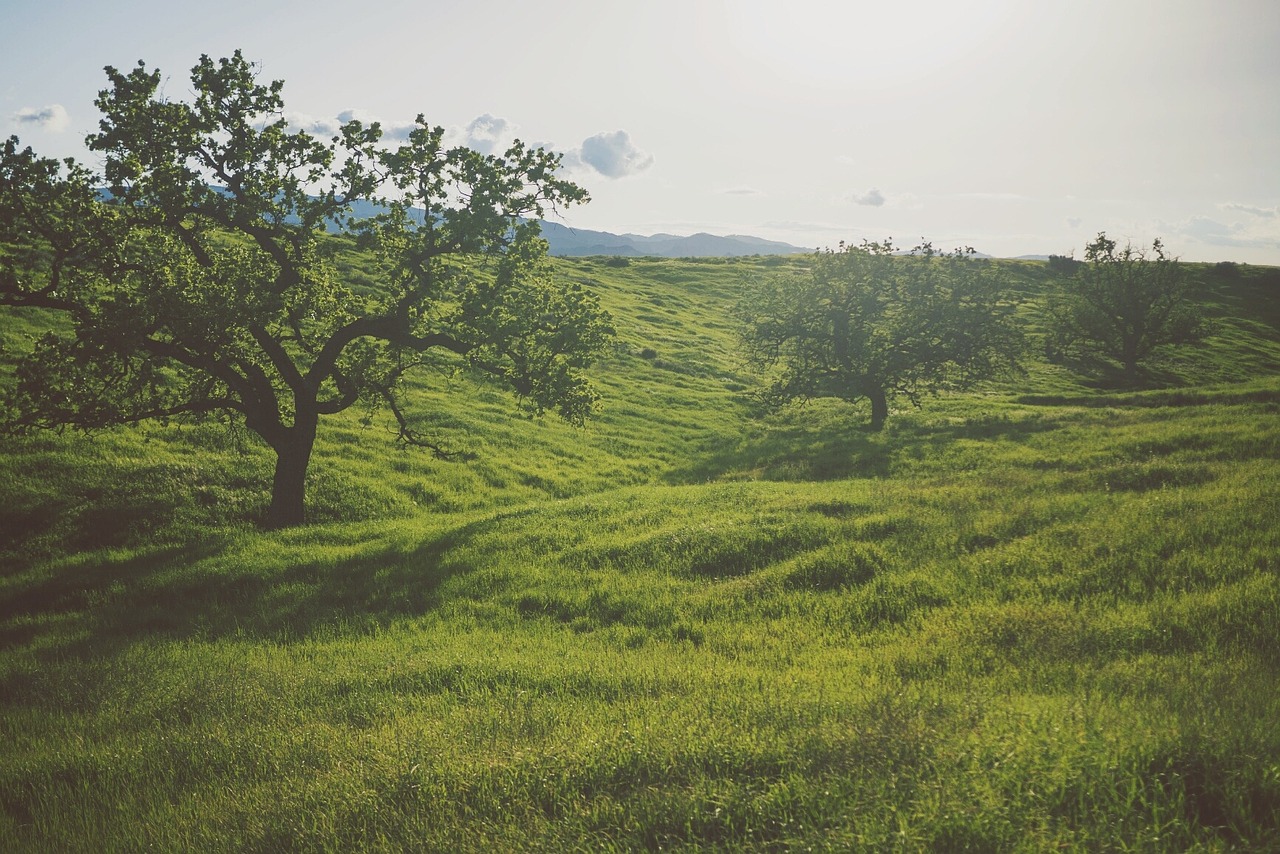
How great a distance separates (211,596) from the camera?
15188mm

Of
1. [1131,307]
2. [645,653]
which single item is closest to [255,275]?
[645,653]

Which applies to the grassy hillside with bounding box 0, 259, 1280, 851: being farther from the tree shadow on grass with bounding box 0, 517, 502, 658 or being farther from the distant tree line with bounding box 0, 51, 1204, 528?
the distant tree line with bounding box 0, 51, 1204, 528

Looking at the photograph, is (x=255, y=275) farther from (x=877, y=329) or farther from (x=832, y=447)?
(x=877, y=329)

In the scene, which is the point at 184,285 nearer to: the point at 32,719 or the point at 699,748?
the point at 32,719

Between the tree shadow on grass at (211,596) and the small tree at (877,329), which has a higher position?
the small tree at (877,329)

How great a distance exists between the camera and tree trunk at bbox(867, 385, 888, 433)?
122 feet

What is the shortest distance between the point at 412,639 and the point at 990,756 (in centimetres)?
969

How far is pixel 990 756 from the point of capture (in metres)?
5.18

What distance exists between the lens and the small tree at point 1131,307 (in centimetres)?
5588

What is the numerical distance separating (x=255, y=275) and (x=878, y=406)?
3074cm

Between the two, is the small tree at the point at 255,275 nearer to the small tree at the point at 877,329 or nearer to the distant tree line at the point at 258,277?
the distant tree line at the point at 258,277

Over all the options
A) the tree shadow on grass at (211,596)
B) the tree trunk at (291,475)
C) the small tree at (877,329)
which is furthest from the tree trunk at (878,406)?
the tree trunk at (291,475)

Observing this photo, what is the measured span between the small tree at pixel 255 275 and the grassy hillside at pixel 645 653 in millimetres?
3861

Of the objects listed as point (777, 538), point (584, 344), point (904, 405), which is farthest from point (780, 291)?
point (777, 538)
